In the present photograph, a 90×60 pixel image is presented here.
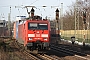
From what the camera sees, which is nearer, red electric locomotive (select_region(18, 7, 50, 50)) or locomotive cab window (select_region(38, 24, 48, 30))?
red electric locomotive (select_region(18, 7, 50, 50))

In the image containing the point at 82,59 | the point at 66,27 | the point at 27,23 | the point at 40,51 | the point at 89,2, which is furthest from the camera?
the point at 66,27

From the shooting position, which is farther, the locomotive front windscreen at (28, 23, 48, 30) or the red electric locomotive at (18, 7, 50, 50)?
the locomotive front windscreen at (28, 23, 48, 30)

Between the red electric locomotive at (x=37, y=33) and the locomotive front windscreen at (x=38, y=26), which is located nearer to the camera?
the red electric locomotive at (x=37, y=33)

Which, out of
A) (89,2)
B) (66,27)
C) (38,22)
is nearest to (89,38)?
(89,2)

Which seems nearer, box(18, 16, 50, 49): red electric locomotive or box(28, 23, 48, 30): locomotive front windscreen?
box(18, 16, 50, 49): red electric locomotive

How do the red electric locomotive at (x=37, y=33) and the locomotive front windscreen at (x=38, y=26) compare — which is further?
the locomotive front windscreen at (x=38, y=26)

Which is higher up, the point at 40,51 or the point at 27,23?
the point at 27,23

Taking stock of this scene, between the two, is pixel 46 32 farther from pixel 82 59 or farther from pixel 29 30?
pixel 82 59

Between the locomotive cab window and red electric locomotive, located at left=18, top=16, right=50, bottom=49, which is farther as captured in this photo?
the locomotive cab window

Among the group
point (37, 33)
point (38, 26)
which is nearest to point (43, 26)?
point (38, 26)

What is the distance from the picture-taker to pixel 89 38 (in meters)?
41.1

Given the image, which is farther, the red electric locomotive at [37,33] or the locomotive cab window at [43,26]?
the locomotive cab window at [43,26]

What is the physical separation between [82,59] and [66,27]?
51.9 metres

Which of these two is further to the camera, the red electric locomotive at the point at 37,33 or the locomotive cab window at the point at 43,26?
the locomotive cab window at the point at 43,26
